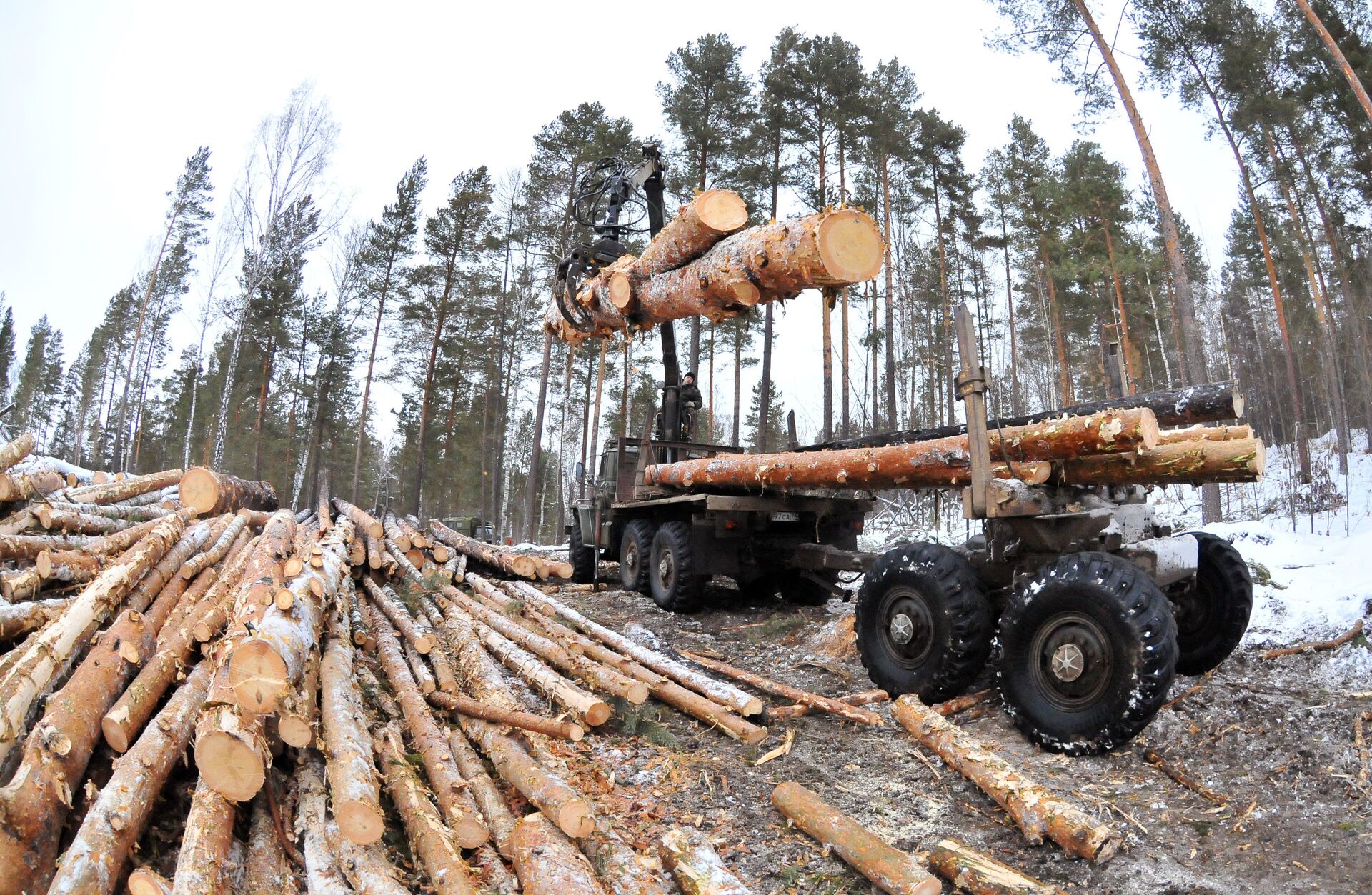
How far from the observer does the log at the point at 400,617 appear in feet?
17.4

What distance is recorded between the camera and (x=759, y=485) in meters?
7.22

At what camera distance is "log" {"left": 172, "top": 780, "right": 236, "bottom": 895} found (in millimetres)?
2336

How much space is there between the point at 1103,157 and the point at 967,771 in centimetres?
2358

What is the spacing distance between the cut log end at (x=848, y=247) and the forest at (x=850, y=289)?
9321 millimetres

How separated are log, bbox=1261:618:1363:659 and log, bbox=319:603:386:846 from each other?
597 cm

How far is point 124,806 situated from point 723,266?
4.44 m

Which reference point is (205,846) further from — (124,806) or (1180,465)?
(1180,465)

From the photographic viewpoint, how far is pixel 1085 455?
4355 mm

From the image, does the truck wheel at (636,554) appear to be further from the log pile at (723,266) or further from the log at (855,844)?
the log at (855,844)

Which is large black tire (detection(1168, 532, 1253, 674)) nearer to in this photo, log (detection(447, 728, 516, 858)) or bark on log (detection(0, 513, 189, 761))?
log (detection(447, 728, 516, 858))

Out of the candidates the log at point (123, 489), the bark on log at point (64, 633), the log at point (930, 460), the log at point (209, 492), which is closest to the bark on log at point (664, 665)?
the log at point (930, 460)

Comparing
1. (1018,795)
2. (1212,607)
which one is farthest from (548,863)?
(1212,607)

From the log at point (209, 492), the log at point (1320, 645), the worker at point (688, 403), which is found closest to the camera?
the log at point (1320, 645)

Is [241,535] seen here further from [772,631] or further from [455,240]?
[455,240]
